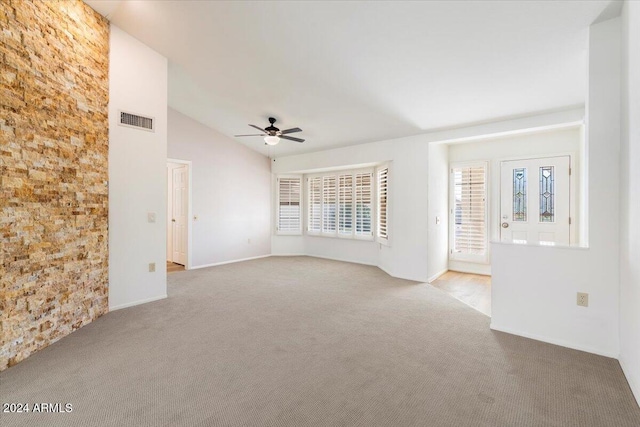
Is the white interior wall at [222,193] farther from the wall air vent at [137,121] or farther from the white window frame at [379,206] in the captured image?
the white window frame at [379,206]

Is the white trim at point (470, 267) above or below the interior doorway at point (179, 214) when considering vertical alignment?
below

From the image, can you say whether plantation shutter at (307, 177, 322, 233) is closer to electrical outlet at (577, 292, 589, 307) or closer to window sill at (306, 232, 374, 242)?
window sill at (306, 232, 374, 242)

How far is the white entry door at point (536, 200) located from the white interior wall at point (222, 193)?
5.28 meters

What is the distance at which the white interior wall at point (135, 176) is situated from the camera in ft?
11.8

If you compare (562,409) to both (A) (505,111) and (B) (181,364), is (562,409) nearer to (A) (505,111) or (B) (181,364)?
(B) (181,364)

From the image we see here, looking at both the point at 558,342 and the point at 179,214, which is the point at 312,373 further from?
the point at 179,214

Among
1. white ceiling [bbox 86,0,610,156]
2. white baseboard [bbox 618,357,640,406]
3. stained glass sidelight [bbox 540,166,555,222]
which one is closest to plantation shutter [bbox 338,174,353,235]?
white ceiling [bbox 86,0,610,156]

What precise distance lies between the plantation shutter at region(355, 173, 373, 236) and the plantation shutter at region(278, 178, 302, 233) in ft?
5.67

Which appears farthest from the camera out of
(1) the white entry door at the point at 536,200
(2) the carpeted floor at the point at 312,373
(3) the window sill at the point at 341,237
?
(3) the window sill at the point at 341,237

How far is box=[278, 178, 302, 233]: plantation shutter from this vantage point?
7.62m

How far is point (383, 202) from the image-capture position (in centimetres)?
590

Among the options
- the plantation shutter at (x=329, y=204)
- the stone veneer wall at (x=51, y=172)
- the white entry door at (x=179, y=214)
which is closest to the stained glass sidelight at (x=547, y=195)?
the plantation shutter at (x=329, y=204)

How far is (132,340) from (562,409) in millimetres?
3430

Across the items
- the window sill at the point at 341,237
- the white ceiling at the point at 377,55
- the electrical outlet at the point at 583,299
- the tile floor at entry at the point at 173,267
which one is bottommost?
the tile floor at entry at the point at 173,267
